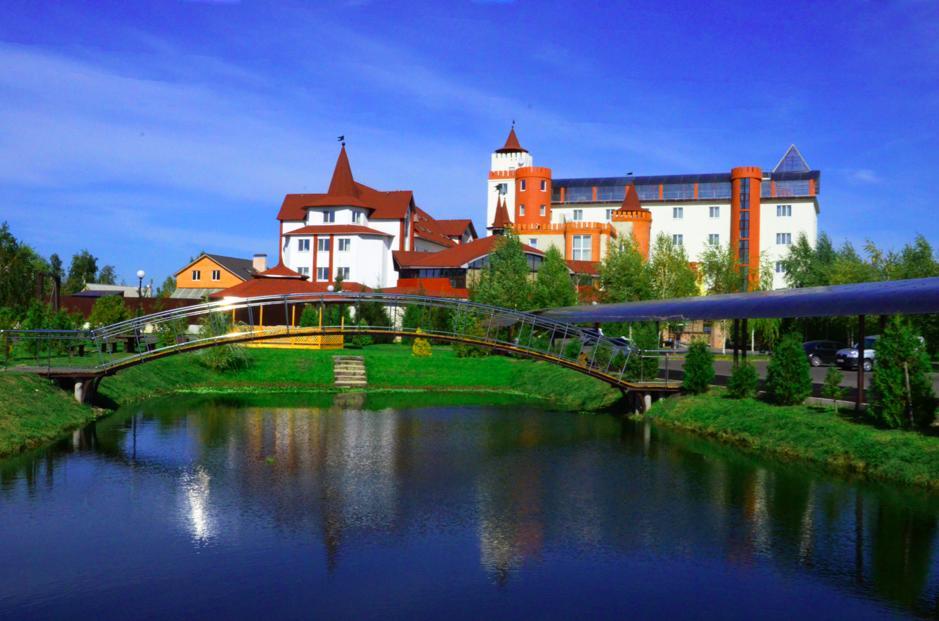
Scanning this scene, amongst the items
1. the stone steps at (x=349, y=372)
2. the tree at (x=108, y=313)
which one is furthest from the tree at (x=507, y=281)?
the tree at (x=108, y=313)

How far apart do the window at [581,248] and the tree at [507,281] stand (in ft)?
76.7

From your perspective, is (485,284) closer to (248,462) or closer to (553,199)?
(248,462)

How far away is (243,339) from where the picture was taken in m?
28.0

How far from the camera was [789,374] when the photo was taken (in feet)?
83.1

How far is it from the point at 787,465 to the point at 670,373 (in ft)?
44.7

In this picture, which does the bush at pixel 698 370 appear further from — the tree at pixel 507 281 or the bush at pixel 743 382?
the tree at pixel 507 281

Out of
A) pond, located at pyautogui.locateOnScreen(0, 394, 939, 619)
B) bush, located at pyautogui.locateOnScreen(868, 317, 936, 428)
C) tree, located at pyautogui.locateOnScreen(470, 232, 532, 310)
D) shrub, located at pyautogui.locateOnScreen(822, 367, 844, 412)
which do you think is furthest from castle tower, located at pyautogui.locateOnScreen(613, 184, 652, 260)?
bush, located at pyautogui.locateOnScreen(868, 317, 936, 428)

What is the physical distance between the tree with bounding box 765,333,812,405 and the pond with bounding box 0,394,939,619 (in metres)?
3.10

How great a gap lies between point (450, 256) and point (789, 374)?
139 ft

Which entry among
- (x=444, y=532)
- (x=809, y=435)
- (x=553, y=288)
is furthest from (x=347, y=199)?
(x=444, y=532)

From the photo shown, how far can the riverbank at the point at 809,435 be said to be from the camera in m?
19.1

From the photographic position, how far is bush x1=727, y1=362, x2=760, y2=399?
90.1ft

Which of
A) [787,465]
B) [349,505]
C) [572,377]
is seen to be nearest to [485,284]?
[572,377]

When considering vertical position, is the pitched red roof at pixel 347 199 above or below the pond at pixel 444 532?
above
